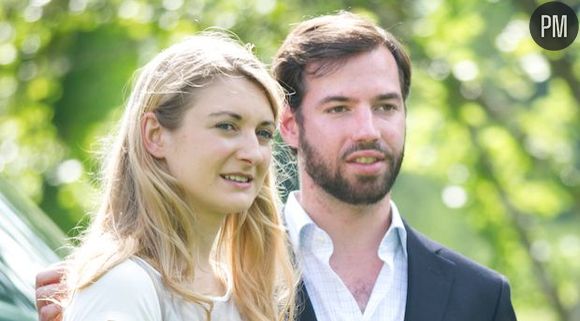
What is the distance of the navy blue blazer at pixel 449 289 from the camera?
4680 millimetres

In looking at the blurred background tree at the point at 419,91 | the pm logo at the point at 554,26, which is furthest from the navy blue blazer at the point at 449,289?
the blurred background tree at the point at 419,91

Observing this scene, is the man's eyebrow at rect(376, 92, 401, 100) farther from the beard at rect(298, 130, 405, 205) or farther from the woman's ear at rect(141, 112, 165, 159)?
the woman's ear at rect(141, 112, 165, 159)

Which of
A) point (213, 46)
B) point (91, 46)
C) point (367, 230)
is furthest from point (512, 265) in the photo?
point (213, 46)

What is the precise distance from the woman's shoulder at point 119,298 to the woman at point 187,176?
0.02 m

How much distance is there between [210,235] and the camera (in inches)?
152

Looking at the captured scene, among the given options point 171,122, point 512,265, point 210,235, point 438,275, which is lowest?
point 512,265

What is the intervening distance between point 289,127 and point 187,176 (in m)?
1.30

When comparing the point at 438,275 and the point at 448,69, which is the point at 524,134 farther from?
the point at 438,275

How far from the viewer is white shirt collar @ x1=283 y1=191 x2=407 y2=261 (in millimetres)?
4832

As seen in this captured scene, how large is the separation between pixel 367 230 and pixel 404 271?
0.19 meters

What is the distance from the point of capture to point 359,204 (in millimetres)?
4812

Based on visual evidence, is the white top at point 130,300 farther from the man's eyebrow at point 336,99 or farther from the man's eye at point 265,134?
the man's eyebrow at point 336,99

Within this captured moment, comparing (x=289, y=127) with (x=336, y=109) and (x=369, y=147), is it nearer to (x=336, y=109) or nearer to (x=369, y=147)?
(x=336, y=109)

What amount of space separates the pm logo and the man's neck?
239 inches
